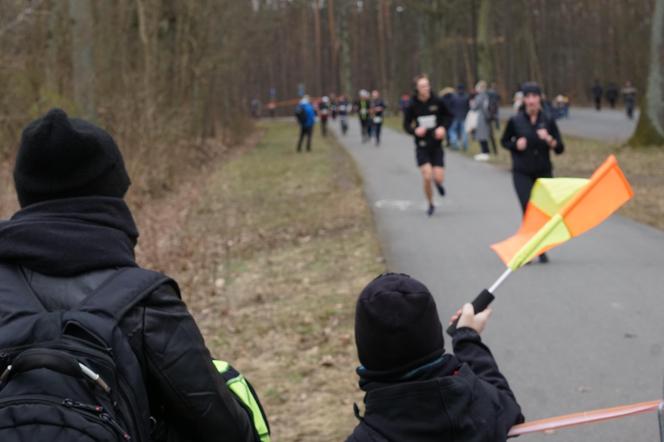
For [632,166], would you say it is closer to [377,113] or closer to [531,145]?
[531,145]

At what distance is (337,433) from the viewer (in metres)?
6.18

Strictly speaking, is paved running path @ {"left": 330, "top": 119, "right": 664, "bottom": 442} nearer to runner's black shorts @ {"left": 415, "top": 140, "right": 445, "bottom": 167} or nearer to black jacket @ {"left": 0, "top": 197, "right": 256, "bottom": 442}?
runner's black shorts @ {"left": 415, "top": 140, "right": 445, "bottom": 167}

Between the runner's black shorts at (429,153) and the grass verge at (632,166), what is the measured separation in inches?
112

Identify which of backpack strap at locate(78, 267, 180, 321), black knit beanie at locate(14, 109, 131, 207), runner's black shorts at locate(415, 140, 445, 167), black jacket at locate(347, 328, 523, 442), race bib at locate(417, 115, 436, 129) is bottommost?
runner's black shorts at locate(415, 140, 445, 167)

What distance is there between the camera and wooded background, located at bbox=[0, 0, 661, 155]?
1917 centimetres

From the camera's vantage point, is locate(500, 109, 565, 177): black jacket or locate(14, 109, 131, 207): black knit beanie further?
locate(500, 109, 565, 177): black jacket

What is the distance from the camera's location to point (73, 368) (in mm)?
2441

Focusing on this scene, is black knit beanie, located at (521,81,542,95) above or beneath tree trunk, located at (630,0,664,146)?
above

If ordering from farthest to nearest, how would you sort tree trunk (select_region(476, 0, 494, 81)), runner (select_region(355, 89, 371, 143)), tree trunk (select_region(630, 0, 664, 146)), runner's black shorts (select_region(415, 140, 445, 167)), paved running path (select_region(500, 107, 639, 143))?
tree trunk (select_region(476, 0, 494, 81)) < runner (select_region(355, 89, 371, 143)) < paved running path (select_region(500, 107, 639, 143)) < tree trunk (select_region(630, 0, 664, 146)) < runner's black shorts (select_region(415, 140, 445, 167))

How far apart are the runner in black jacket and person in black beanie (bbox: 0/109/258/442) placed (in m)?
8.62

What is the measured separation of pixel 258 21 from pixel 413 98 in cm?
3741

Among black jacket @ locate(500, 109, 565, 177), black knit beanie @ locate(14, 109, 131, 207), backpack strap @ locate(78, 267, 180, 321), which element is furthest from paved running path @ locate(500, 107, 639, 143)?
backpack strap @ locate(78, 267, 180, 321)

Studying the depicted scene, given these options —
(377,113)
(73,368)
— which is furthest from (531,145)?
(377,113)

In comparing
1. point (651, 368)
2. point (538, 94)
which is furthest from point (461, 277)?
point (651, 368)
